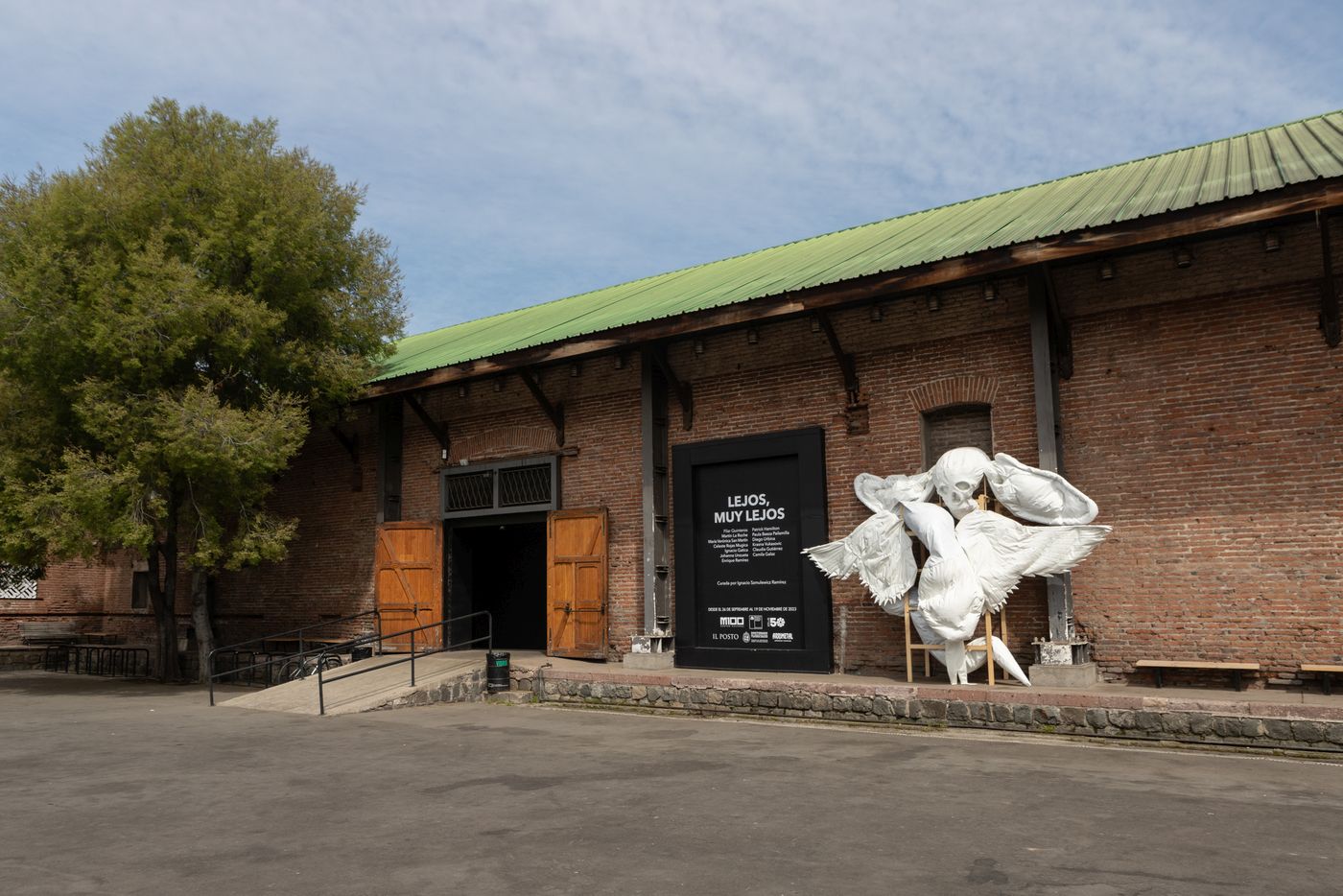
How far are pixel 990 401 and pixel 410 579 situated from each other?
10.1 metres

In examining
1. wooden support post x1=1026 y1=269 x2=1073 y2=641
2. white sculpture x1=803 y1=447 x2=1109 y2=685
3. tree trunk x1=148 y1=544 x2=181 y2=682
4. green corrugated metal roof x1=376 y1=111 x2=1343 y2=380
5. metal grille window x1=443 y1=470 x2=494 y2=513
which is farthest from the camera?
tree trunk x1=148 y1=544 x2=181 y2=682

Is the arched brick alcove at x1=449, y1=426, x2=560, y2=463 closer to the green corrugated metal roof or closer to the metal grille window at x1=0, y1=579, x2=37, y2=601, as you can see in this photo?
the green corrugated metal roof

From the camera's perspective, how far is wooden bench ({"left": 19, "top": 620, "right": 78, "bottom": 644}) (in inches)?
902

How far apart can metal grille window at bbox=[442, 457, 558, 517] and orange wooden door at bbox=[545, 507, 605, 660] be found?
65 cm

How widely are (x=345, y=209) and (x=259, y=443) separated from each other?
14.7 feet

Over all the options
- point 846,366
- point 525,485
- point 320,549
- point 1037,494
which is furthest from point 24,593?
point 1037,494

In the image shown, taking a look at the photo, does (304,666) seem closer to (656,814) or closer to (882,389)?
(882,389)

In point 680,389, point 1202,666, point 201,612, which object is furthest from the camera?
point 201,612

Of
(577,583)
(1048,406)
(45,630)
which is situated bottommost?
(45,630)

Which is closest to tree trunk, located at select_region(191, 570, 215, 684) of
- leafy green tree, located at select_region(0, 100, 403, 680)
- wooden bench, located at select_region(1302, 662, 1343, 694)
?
leafy green tree, located at select_region(0, 100, 403, 680)

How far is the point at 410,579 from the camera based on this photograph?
17.1 m

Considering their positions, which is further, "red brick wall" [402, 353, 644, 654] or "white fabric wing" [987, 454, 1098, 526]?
"red brick wall" [402, 353, 644, 654]

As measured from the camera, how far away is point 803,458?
13.2 m

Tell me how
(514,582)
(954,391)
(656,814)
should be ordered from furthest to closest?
(514,582) → (954,391) → (656,814)
